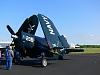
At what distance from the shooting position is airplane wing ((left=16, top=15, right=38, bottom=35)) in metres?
24.5

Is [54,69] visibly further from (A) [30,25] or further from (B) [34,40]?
(A) [30,25]

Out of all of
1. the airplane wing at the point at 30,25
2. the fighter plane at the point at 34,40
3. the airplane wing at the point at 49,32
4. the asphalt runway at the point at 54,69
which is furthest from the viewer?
the airplane wing at the point at 30,25

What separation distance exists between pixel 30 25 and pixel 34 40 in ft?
3.80

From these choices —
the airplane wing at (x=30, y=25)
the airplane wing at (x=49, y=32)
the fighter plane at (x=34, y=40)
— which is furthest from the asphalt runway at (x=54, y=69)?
the airplane wing at (x=30, y=25)

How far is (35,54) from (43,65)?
2173mm

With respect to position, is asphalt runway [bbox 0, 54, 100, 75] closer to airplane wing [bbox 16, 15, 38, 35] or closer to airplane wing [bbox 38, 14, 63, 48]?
airplane wing [bbox 38, 14, 63, 48]

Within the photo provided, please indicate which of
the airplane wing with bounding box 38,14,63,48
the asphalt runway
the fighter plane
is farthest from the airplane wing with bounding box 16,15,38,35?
the asphalt runway

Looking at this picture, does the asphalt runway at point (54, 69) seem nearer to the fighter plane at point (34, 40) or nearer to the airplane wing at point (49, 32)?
the fighter plane at point (34, 40)

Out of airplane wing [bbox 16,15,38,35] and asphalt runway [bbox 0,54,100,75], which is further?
airplane wing [bbox 16,15,38,35]

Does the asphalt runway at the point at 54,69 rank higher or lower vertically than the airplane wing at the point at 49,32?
lower

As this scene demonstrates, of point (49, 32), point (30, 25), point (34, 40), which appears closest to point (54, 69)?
point (49, 32)

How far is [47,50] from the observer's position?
24.6 m

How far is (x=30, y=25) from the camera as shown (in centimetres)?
2512

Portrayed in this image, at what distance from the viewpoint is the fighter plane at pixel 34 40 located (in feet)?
78.8
